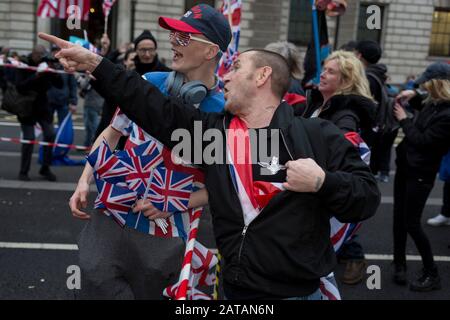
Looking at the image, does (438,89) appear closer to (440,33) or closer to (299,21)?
(299,21)

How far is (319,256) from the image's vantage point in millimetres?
2105

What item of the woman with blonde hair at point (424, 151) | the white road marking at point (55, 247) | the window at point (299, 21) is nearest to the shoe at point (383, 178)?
the white road marking at point (55, 247)

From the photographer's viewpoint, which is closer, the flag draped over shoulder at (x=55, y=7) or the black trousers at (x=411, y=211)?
the black trousers at (x=411, y=211)

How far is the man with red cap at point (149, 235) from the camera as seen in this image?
2.47 metres

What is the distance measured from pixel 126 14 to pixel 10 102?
1818 centimetres

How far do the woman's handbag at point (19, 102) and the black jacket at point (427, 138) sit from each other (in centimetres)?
517

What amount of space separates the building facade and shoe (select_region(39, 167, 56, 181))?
17.7 meters

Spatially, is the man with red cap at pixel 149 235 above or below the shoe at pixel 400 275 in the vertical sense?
above

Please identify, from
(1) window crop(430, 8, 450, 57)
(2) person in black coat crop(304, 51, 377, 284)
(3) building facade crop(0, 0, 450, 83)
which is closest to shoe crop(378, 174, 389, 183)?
(2) person in black coat crop(304, 51, 377, 284)

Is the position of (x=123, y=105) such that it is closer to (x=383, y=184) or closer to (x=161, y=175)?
(x=161, y=175)

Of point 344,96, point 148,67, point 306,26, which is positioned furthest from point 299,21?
point 344,96

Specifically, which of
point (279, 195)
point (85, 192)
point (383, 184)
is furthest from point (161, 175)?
point (383, 184)

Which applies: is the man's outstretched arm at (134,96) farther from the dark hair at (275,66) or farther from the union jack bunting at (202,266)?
the union jack bunting at (202,266)

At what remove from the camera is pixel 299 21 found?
2689 centimetres
